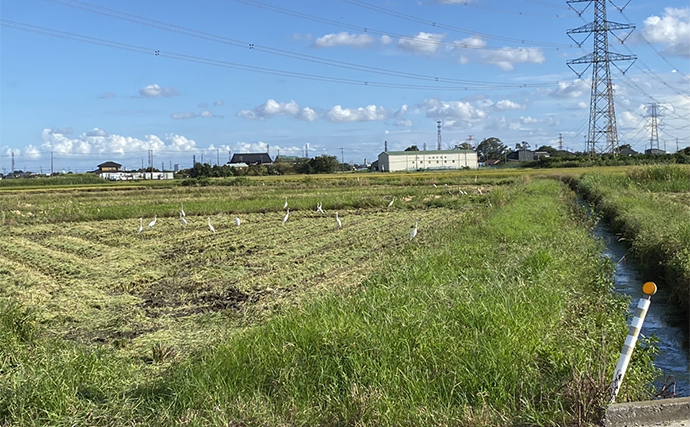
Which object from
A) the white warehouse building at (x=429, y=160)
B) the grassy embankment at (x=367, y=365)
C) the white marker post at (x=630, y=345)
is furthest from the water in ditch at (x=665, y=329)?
the white warehouse building at (x=429, y=160)

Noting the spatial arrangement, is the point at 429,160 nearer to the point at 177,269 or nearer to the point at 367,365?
the point at 177,269

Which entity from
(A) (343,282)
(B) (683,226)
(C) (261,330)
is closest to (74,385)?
(C) (261,330)

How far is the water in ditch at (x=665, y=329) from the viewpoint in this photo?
19.1 feet

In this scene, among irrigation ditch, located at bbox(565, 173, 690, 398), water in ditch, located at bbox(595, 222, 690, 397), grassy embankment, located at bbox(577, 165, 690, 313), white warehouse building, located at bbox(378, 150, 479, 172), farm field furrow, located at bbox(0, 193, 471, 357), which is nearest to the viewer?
irrigation ditch, located at bbox(565, 173, 690, 398)

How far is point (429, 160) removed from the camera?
90.3 metres

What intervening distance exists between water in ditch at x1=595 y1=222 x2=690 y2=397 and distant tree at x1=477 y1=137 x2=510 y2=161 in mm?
112146

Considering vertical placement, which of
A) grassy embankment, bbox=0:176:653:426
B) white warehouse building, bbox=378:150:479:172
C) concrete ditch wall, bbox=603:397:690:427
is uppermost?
white warehouse building, bbox=378:150:479:172

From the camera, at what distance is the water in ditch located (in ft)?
19.1

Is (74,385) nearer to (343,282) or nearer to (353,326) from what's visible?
(353,326)

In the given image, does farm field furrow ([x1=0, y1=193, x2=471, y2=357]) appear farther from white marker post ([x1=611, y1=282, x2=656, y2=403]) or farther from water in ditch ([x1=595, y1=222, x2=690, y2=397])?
water in ditch ([x1=595, y1=222, x2=690, y2=397])

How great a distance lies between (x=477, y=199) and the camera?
2634cm

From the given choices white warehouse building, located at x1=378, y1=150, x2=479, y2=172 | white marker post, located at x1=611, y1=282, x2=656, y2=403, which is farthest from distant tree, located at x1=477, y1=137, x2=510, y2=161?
white marker post, located at x1=611, y1=282, x2=656, y2=403

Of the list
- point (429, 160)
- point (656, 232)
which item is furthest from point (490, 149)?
point (656, 232)

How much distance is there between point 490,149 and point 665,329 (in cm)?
11883
